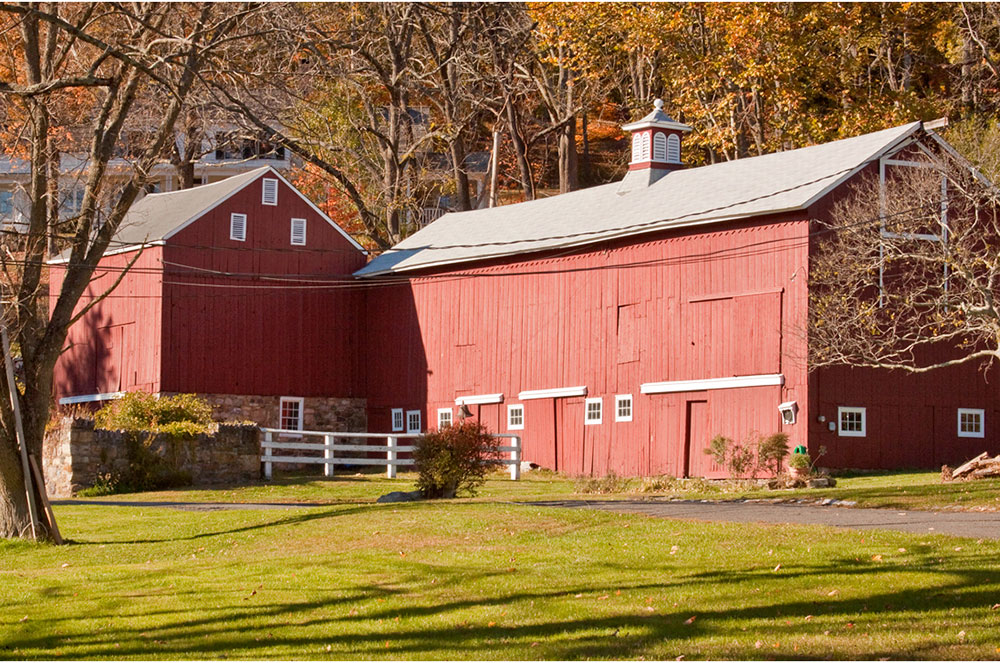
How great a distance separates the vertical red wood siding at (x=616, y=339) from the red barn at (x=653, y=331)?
0.16 ft

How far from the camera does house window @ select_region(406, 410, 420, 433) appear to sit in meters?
40.9

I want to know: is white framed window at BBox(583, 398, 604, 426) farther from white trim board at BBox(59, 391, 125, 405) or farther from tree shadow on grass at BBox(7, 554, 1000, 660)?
tree shadow on grass at BBox(7, 554, 1000, 660)

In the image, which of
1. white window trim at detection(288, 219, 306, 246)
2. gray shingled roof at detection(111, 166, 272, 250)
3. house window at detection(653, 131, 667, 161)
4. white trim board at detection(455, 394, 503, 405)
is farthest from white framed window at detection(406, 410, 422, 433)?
house window at detection(653, 131, 667, 161)

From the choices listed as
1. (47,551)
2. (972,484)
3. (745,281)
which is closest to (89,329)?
(745,281)

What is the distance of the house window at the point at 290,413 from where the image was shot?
41.1 meters

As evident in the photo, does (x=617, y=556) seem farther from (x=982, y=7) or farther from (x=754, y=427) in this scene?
(x=982, y=7)

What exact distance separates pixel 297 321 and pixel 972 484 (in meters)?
22.7

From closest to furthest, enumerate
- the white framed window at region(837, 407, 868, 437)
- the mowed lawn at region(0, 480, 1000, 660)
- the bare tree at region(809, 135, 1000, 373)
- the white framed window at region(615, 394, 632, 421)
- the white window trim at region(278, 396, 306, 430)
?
the mowed lawn at region(0, 480, 1000, 660)
the bare tree at region(809, 135, 1000, 373)
the white framed window at region(837, 407, 868, 437)
the white framed window at region(615, 394, 632, 421)
the white window trim at region(278, 396, 306, 430)

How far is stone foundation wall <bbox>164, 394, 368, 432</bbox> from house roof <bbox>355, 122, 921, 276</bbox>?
165 inches

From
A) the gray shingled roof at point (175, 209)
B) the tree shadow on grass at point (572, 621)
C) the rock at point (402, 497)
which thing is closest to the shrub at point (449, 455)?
the rock at point (402, 497)

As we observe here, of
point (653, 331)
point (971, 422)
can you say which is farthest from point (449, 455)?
point (971, 422)

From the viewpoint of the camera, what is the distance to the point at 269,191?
41.0 meters

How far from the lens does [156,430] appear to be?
3069 centimetres

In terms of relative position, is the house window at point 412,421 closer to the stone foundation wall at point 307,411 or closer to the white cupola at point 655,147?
the stone foundation wall at point 307,411
